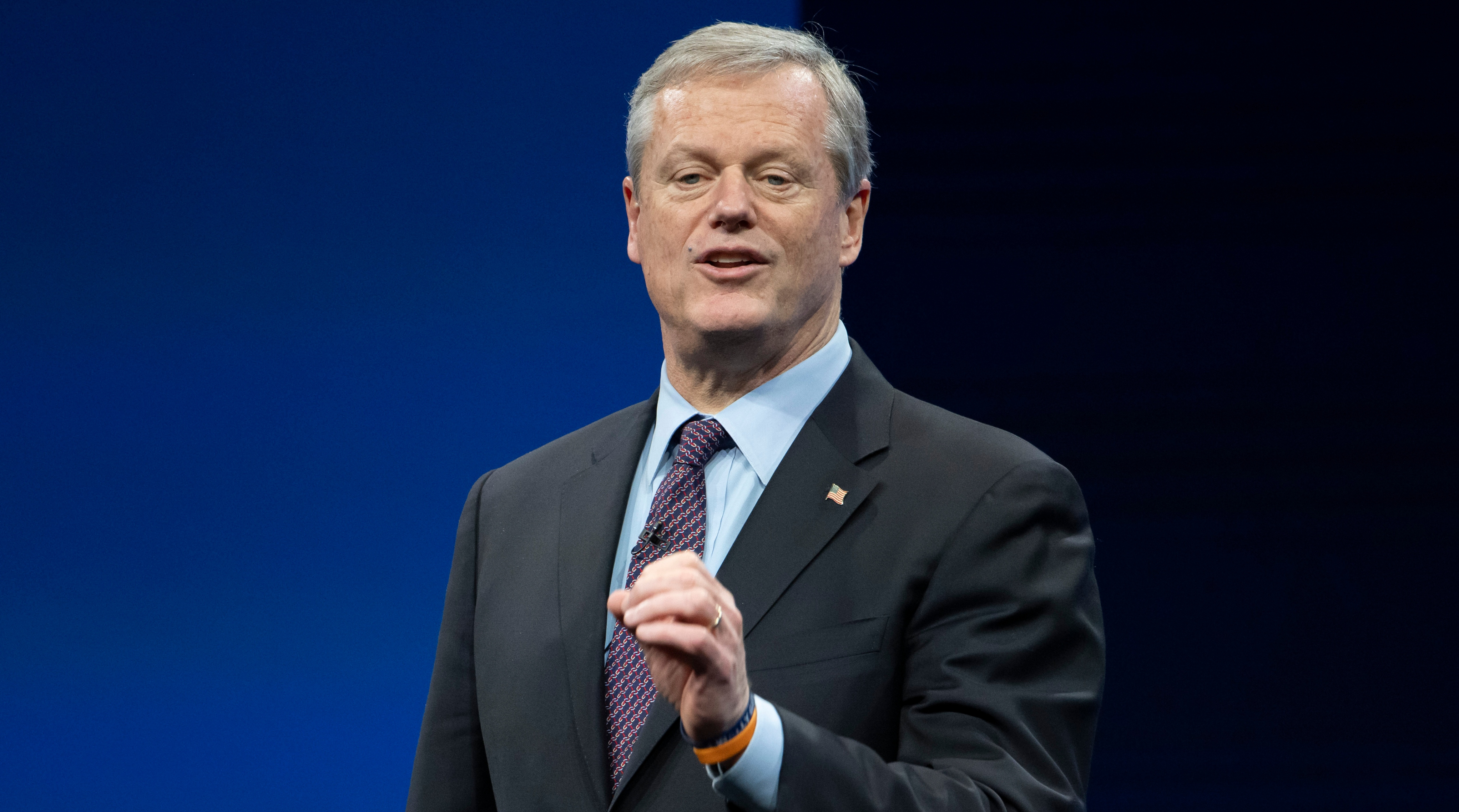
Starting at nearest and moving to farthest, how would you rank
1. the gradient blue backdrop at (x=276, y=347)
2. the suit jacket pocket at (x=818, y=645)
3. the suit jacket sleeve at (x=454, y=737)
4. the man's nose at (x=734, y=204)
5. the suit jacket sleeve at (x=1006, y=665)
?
the suit jacket sleeve at (x=1006, y=665), the suit jacket pocket at (x=818, y=645), the man's nose at (x=734, y=204), the suit jacket sleeve at (x=454, y=737), the gradient blue backdrop at (x=276, y=347)

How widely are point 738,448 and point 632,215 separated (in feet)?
1.20

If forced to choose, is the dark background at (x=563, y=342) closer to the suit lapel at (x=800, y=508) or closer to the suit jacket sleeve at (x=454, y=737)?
the suit jacket sleeve at (x=454, y=737)

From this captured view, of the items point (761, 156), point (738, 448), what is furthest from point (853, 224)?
point (738, 448)

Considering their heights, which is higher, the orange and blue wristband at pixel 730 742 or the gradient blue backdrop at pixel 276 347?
the gradient blue backdrop at pixel 276 347

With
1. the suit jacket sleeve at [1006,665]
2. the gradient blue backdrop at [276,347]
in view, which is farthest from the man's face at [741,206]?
the gradient blue backdrop at [276,347]

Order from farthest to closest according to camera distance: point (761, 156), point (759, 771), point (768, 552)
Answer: point (761, 156) → point (768, 552) → point (759, 771)

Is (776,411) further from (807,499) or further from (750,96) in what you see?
(750,96)

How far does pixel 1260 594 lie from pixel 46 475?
2718mm

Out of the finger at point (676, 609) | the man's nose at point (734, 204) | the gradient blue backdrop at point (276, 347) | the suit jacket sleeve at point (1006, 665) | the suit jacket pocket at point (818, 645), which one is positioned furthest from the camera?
the gradient blue backdrop at point (276, 347)

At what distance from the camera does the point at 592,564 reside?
5.11 feet

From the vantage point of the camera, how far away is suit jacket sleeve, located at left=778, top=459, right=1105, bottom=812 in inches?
50.0

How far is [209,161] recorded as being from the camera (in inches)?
114

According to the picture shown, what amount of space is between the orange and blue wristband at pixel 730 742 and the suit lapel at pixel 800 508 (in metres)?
0.22

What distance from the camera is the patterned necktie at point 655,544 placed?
1438 millimetres
